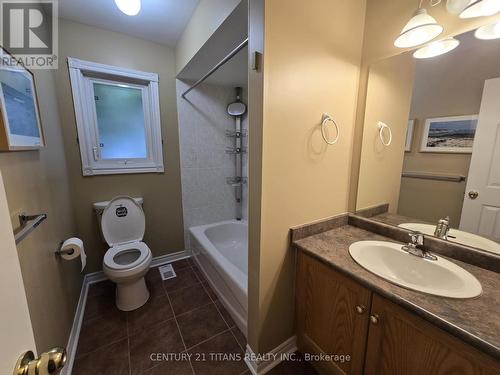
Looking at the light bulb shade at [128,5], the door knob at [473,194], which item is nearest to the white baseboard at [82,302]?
the light bulb shade at [128,5]

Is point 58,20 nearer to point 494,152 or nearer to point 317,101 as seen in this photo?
point 317,101

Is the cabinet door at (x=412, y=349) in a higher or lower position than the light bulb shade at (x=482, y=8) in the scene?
lower

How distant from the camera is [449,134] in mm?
1122

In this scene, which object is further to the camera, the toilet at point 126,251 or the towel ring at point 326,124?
the toilet at point 126,251

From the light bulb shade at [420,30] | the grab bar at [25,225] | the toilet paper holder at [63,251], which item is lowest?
the toilet paper holder at [63,251]

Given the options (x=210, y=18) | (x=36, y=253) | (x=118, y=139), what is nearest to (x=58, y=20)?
(x=118, y=139)

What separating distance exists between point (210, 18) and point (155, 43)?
1.06 m

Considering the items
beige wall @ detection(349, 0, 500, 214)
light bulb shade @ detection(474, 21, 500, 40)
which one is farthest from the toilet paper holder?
light bulb shade @ detection(474, 21, 500, 40)

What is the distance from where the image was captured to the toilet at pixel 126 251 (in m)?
1.71

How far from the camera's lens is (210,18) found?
141 cm

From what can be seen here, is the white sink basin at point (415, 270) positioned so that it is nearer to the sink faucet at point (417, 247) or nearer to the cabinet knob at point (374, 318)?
the sink faucet at point (417, 247)

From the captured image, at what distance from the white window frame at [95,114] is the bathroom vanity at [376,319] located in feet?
6.05

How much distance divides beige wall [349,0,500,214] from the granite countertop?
601mm

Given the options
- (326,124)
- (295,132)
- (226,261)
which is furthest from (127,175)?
(326,124)
